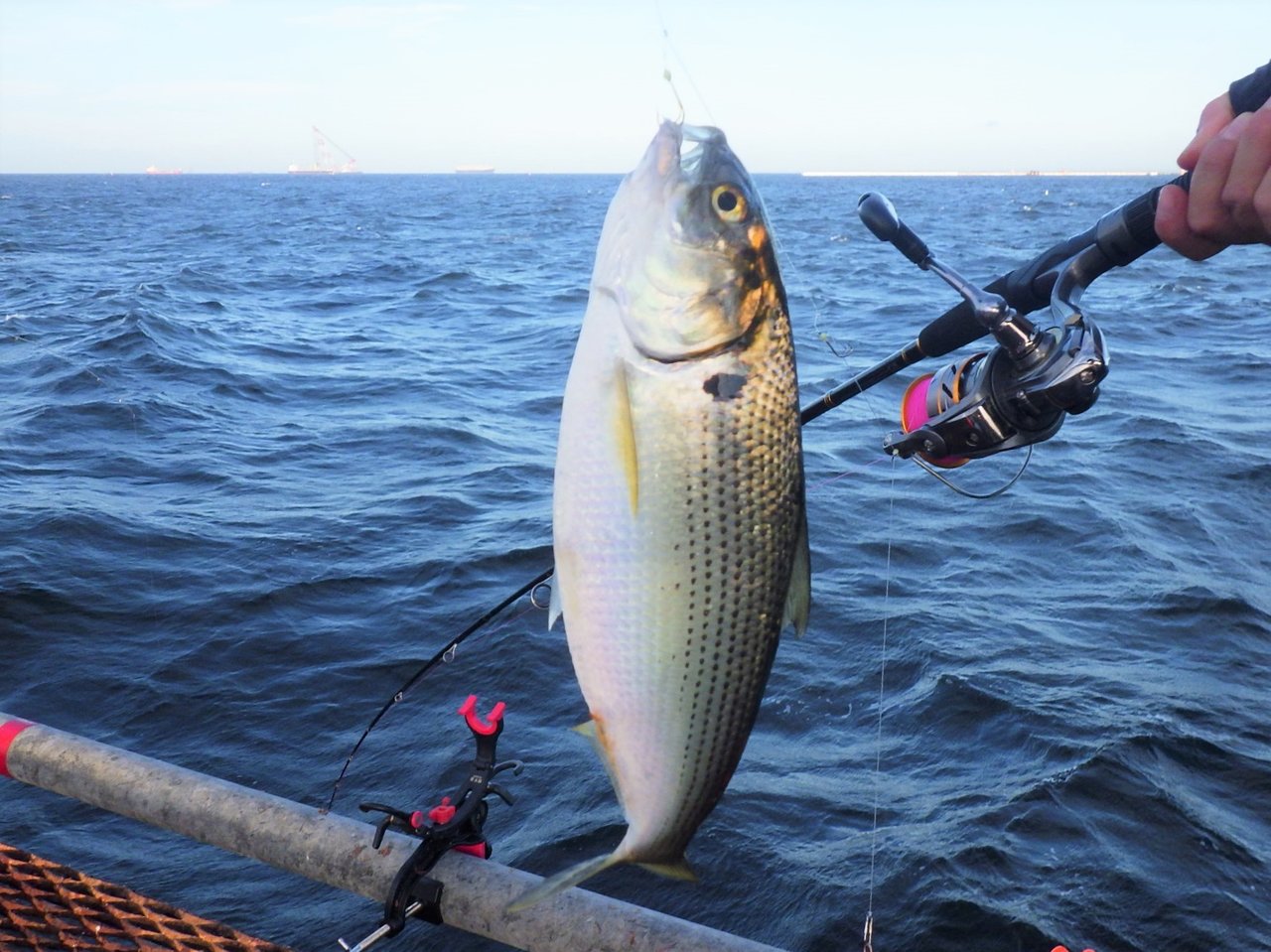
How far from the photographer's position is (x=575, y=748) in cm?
654

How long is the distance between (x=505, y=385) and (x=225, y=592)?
296 inches

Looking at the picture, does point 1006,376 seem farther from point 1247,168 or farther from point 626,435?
point 626,435

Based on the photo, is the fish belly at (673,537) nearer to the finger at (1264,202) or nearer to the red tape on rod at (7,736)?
the finger at (1264,202)

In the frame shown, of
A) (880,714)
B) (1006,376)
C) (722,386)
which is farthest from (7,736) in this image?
(880,714)

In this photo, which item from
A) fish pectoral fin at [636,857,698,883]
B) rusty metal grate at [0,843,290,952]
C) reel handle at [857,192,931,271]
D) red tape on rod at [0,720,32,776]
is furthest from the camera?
red tape on rod at [0,720,32,776]

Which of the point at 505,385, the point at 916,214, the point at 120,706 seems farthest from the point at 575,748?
the point at 916,214

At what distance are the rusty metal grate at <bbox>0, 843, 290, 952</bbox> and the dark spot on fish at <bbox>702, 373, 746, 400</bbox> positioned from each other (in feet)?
8.23

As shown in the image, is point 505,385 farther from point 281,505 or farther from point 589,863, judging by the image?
point 589,863

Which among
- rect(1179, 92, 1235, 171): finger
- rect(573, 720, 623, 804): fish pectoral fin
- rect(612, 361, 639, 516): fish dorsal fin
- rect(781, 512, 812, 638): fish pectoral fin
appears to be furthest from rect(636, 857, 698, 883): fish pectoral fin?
rect(1179, 92, 1235, 171): finger

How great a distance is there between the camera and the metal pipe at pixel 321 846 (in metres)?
2.80

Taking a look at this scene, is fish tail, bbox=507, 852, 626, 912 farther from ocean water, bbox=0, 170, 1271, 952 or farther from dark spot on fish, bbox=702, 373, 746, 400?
ocean water, bbox=0, 170, 1271, 952

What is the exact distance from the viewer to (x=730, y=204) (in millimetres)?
1801

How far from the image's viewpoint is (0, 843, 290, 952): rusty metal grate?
3.26 meters

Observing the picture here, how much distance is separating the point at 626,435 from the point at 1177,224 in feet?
4.55
